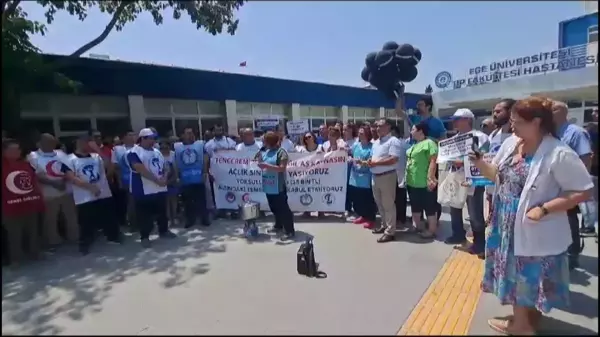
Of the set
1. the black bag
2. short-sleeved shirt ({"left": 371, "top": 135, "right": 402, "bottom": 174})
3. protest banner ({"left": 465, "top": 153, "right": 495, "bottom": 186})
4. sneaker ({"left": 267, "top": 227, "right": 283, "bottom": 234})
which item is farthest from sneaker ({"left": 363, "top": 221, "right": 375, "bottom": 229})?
the black bag

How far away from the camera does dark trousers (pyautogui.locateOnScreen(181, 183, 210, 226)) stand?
19.4 feet

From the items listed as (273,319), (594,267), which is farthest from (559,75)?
(273,319)

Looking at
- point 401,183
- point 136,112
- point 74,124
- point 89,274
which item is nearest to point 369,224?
point 401,183

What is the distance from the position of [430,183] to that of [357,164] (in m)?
1.17

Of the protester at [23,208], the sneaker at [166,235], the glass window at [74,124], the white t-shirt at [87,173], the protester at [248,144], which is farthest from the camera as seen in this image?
the glass window at [74,124]

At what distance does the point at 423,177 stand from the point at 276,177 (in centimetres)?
184

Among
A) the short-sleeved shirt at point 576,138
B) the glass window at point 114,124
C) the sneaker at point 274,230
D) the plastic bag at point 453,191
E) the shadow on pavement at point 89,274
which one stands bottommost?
the sneaker at point 274,230

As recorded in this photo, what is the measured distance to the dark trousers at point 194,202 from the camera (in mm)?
5914

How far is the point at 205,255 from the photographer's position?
439cm

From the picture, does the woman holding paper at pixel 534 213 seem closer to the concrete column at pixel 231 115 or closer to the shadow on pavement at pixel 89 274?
the shadow on pavement at pixel 89 274

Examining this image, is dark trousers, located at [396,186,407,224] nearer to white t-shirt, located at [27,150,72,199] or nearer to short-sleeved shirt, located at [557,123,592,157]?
short-sleeved shirt, located at [557,123,592,157]

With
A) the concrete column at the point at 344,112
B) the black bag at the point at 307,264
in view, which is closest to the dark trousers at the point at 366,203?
the black bag at the point at 307,264

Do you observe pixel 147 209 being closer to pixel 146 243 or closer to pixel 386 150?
pixel 146 243

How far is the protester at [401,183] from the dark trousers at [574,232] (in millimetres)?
2587
